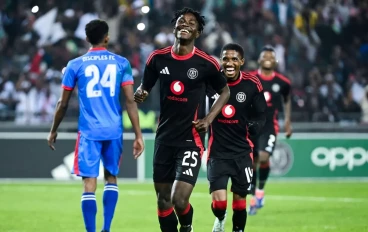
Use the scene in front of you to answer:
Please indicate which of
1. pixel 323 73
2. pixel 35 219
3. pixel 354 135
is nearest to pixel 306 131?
pixel 354 135

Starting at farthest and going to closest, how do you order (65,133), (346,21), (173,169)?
1. (346,21)
2. (65,133)
3. (173,169)

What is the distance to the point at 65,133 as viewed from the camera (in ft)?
64.5

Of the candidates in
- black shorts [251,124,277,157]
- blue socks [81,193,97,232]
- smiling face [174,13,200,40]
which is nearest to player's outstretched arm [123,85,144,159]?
blue socks [81,193,97,232]

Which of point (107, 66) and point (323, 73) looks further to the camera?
point (323, 73)

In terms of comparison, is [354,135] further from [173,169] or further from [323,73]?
[173,169]

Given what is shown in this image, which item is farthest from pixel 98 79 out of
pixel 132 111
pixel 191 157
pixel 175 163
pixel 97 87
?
pixel 191 157

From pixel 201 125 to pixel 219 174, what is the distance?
1.41m

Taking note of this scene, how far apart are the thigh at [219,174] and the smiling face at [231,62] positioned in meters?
1.01

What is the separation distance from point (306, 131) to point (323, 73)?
298 centimetres

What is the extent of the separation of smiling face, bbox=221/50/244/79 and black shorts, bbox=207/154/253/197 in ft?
3.24

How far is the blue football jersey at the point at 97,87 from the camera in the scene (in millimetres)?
9562

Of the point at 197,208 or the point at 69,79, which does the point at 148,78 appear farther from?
the point at 197,208

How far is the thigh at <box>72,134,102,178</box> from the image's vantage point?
945 centimetres

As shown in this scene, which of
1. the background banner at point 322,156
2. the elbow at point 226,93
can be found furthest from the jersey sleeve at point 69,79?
the background banner at point 322,156
